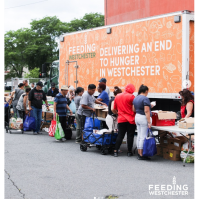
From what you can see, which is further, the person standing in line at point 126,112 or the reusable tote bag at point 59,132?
the reusable tote bag at point 59,132

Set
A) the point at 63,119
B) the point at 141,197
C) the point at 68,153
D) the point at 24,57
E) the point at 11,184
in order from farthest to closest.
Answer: the point at 24,57 < the point at 63,119 < the point at 68,153 < the point at 11,184 < the point at 141,197

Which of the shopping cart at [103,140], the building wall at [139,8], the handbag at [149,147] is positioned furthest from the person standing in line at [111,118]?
the building wall at [139,8]

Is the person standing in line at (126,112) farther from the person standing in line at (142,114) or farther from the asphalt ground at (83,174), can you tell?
the asphalt ground at (83,174)

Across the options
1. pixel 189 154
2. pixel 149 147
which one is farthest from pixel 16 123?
pixel 189 154

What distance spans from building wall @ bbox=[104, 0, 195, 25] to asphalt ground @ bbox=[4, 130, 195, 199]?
587 inches

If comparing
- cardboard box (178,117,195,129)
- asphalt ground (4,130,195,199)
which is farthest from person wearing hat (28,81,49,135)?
cardboard box (178,117,195,129)

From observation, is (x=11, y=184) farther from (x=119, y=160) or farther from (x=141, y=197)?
(x=119, y=160)

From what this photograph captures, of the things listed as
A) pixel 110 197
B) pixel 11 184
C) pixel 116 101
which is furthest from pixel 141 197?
pixel 116 101

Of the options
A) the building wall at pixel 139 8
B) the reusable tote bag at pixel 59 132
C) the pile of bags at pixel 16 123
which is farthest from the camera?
the building wall at pixel 139 8

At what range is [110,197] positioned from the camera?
559 cm

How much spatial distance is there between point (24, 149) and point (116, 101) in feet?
10.6

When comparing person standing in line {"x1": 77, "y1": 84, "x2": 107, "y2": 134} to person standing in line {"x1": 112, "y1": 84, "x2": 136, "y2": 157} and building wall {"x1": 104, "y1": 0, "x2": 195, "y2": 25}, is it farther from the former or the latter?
building wall {"x1": 104, "y1": 0, "x2": 195, "y2": 25}

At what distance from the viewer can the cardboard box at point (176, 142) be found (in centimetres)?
836

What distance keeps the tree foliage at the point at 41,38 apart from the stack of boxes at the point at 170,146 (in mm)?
42783
